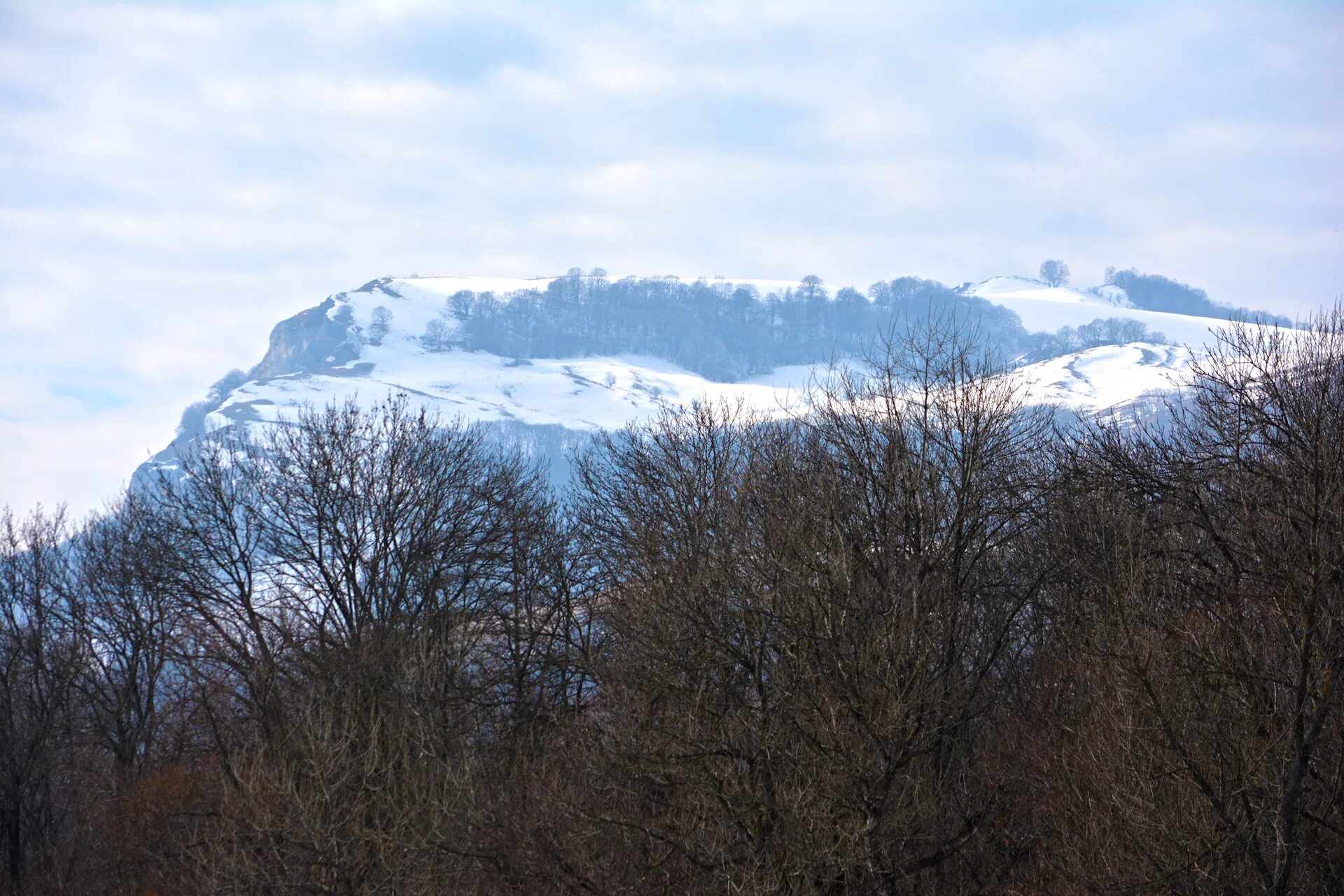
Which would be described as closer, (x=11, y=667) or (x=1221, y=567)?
(x=1221, y=567)

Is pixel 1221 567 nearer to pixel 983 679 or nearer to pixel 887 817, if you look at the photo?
pixel 983 679

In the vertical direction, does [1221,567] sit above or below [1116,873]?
above

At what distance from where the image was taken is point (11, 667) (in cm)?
4259

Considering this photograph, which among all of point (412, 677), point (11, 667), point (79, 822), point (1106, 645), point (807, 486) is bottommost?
point (79, 822)

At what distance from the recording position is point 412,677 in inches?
1142

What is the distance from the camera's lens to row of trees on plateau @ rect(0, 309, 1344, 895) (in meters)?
17.0

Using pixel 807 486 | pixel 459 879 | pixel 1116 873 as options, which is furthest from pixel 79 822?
pixel 1116 873

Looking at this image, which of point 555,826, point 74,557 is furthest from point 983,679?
point 74,557

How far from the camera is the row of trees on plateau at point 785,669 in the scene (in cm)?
1697

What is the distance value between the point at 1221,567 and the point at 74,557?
50614mm

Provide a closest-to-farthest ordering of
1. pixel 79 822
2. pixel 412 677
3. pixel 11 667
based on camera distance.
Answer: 1. pixel 412 677
2. pixel 79 822
3. pixel 11 667

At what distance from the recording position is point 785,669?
67.5 ft

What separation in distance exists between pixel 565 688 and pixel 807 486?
11.8 m

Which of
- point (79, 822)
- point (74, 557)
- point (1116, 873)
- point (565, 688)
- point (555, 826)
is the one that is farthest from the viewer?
point (74, 557)
